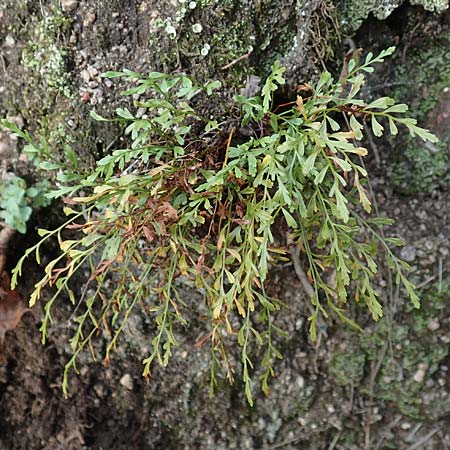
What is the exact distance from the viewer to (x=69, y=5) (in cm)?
148

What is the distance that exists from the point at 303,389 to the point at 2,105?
126 centimetres

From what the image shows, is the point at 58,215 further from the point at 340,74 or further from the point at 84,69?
the point at 340,74

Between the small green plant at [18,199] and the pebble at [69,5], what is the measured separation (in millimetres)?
479

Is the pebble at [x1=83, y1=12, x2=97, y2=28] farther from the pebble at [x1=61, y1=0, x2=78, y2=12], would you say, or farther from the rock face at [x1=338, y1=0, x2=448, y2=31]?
the rock face at [x1=338, y1=0, x2=448, y2=31]

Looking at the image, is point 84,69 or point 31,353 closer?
point 84,69

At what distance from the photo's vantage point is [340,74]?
1602 mm

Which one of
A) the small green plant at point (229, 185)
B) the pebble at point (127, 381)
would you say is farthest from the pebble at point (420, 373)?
the pebble at point (127, 381)

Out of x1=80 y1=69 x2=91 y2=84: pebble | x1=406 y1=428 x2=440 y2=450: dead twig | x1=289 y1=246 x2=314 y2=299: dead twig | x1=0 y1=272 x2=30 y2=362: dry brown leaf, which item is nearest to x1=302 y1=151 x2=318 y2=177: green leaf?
x1=289 y1=246 x2=314 y2=299: dead twig

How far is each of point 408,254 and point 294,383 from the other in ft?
1.82

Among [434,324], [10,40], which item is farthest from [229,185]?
[434,324]

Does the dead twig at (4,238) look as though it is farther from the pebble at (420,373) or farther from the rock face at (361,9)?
the pebble at (420,373)

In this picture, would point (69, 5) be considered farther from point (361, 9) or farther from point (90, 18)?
point (361, 9)

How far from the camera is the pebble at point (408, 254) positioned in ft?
5.84

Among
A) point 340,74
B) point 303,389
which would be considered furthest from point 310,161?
point 303,389
